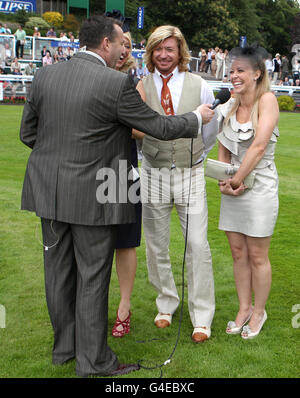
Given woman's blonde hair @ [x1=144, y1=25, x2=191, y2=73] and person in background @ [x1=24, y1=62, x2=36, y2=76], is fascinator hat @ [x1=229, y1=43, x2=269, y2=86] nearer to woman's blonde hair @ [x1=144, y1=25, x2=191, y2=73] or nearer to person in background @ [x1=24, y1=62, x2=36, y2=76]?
woman's blonde hair @ [x1=144, y1=25, x2=191, y2=73]

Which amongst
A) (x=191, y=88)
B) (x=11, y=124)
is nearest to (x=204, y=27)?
(x=11, y=124)

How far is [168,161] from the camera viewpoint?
13.5 feet

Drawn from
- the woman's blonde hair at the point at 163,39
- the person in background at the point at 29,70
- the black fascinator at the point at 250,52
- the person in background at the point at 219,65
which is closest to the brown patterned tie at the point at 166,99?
the woman's blonde hair at the point at 163,39

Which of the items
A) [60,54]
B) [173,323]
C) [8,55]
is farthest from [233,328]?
[60,54]

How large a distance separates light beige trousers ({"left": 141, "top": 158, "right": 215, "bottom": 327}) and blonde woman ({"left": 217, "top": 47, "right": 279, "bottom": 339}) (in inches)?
8.1

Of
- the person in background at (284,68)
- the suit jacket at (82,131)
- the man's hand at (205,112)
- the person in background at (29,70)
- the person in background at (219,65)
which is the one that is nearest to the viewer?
the suit jacket at (82,131)

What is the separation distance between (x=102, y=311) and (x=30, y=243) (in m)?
3.11

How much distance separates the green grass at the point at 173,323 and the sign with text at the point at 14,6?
4068cm

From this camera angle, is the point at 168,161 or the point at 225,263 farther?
the point at 225,263

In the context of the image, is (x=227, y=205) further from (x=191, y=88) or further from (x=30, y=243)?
(x=30, y=243)

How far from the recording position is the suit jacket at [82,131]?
3.23m

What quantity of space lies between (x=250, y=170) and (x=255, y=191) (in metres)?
0.19

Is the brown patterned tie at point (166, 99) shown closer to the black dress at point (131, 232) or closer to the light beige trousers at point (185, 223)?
the black dress at point (131, 232)

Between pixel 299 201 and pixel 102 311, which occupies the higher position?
pixel 102 311
